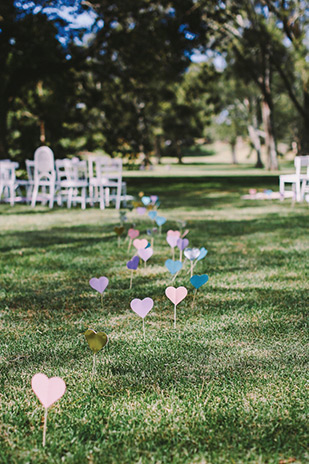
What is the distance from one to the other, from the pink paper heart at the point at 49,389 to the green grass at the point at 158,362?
0.17m

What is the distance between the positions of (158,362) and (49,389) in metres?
0.82

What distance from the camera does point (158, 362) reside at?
2.43 metres

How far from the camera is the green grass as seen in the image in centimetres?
174

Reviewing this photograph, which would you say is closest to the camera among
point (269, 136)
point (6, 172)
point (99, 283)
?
point (99, 283)

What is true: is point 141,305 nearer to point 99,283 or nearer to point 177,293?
point 177,293

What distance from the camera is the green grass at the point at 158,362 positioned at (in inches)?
68.4

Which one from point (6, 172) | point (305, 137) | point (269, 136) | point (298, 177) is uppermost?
point (269, 136)

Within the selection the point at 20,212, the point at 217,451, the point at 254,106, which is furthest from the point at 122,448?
the point at 254,106

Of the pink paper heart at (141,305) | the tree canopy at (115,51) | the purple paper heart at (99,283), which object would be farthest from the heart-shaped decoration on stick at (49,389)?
the tree canopy at (115,51)

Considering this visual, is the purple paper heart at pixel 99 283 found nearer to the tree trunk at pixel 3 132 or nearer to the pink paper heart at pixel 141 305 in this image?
the pink paper heart at pixel 141 305

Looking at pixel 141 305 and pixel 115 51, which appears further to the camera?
pixel 115 51

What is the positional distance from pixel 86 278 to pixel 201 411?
2439 millimetres

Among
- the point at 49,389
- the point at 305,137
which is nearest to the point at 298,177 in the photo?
the point at 49,389

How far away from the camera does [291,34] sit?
58.7 feet
